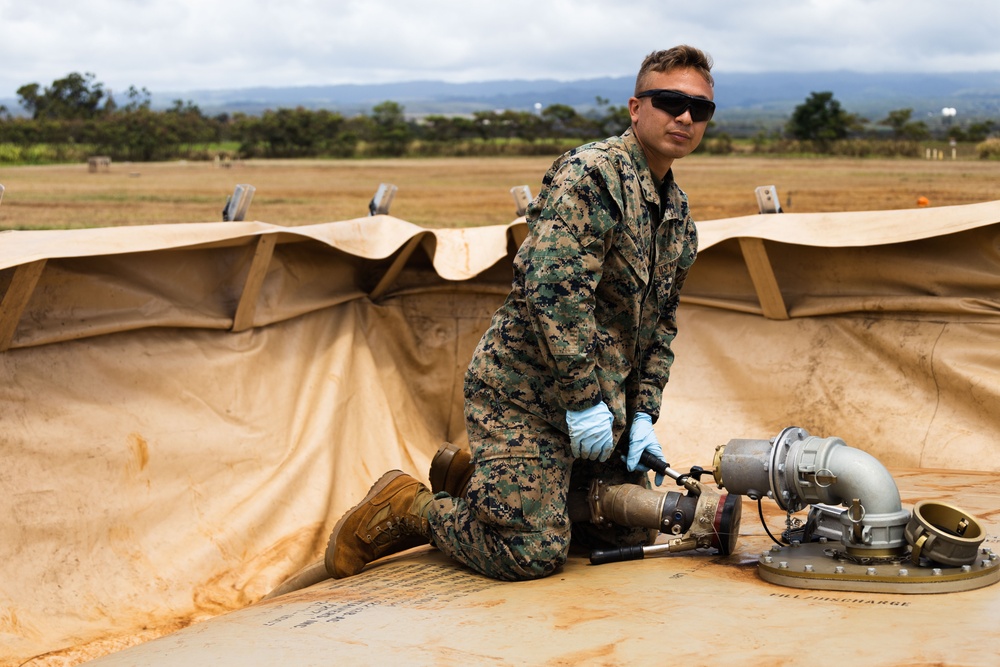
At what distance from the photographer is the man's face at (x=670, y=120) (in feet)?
10.7

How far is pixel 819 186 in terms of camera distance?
22344 mm

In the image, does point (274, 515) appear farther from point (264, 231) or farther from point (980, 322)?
point (980, 322)

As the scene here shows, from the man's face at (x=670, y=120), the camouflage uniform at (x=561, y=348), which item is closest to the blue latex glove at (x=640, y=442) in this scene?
the camouflage uniform at (x=561, y=348)

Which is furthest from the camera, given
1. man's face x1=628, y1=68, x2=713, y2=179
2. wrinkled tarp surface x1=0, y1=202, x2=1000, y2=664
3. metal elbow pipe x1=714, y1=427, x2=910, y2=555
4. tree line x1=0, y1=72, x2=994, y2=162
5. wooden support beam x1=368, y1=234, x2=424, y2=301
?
tree line x1=0, y1=72, x2=994, y2=162

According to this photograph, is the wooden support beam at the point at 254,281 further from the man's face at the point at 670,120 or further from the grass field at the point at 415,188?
the grass field at the point at 415,188

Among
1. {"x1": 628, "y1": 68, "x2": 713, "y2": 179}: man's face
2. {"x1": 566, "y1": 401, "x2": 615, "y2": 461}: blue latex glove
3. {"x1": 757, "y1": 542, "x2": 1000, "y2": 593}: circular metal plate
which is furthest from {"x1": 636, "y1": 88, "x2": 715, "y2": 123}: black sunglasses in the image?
{"x1": 757, "y1": 542, "x2": 1000, "y2": 593}: circular metal plate

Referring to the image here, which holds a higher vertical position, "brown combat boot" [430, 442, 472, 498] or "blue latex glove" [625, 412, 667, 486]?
"blue latex glove" [625, 412, 667, 486]

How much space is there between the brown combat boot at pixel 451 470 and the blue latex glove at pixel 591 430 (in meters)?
0.87

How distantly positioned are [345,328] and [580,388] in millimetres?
2454

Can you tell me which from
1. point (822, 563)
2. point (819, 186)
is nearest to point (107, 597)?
point (822, 563)

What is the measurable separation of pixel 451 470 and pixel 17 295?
170 centimetres

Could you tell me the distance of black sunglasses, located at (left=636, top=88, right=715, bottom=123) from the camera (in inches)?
127

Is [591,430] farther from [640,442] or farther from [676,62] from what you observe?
[676,62]

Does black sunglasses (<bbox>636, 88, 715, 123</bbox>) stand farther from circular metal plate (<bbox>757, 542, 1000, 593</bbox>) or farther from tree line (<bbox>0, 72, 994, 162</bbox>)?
tree line (<bbox>0, 72, 994, 162</bbox>)
